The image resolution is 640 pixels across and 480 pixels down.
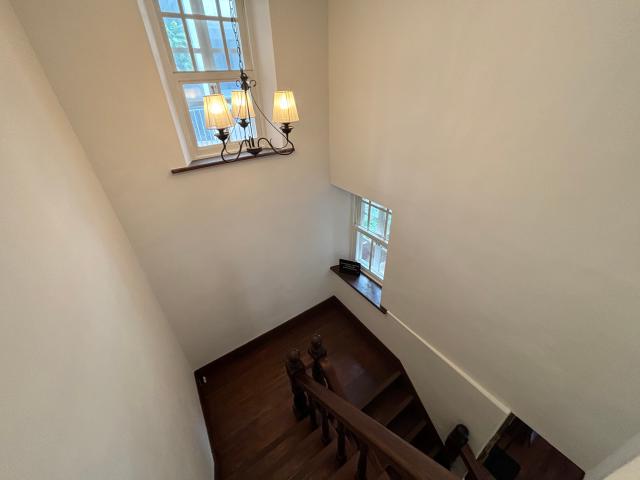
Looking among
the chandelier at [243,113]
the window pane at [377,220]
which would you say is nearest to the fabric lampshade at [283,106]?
the chandelier at [243,113]

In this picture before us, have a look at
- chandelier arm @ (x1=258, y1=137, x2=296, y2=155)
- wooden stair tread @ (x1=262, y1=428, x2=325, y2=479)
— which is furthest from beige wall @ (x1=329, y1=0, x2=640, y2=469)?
wooden stair tread @ (x1=262, y1=428, x2=325, y2=479)

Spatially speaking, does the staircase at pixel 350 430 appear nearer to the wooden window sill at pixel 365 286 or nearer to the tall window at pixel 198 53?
the wooden window sill at pixel 365 286

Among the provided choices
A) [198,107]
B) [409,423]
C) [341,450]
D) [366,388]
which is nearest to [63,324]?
[341,450]

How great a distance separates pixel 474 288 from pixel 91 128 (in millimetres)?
2542

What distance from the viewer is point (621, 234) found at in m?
1.02

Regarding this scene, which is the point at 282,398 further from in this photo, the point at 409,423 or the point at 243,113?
the point at 243,113

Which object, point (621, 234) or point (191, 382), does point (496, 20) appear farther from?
point (191, 382)

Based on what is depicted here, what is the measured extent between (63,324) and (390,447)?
112cm

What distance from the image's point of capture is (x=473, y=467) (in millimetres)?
1838

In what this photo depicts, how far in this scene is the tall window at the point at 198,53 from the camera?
1719mm

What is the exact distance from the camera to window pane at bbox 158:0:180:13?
1.64 m

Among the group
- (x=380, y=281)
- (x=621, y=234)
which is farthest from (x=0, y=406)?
(x=380, y=281)

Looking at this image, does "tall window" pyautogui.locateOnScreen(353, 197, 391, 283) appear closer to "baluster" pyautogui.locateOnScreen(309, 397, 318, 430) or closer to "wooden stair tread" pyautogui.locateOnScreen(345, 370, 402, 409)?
"wooden stair tread" pyautogui.locateOnScreen(345, 370, 402, 409)

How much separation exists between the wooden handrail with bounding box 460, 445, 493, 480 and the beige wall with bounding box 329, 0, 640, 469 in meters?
0.55
